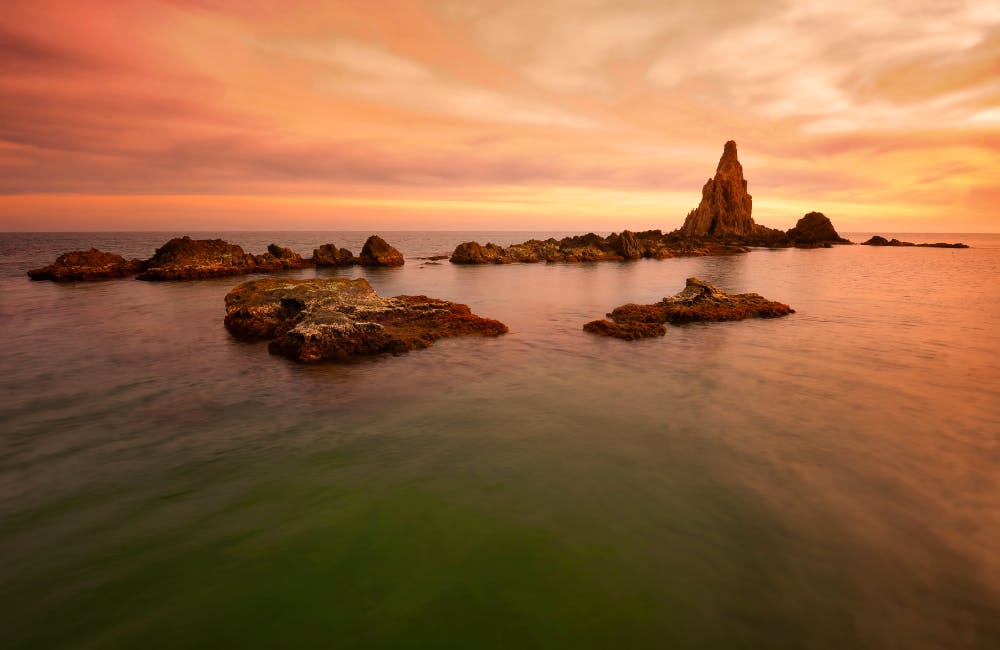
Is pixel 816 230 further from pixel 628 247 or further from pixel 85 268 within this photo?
pixel 85 268

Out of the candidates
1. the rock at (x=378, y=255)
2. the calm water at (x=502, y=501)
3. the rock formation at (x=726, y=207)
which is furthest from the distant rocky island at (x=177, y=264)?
the rock formation at (x=726, y=207)

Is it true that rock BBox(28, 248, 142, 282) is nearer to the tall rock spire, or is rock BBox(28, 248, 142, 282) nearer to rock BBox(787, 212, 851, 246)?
the tall rock spire

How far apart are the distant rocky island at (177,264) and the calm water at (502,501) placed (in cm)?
3183

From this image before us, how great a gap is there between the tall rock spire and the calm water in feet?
382

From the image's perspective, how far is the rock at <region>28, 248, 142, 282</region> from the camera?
132ft

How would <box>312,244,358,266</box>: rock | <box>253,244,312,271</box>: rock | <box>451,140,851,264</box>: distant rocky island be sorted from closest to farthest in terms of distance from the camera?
<box>253,244,312,271</box>: rock < <box>312,244,358,266</box>: rock < <box>451,140,851,264</box>: distant rocky island

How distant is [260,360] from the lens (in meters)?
15.2

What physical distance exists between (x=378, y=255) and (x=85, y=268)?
29.1m

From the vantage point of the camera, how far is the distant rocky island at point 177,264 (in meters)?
40.8

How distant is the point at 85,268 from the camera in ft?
138

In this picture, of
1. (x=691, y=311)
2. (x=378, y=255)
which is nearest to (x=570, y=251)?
(x=378, y=255)

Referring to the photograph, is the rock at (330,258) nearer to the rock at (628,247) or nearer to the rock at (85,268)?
the rock at (85,268)

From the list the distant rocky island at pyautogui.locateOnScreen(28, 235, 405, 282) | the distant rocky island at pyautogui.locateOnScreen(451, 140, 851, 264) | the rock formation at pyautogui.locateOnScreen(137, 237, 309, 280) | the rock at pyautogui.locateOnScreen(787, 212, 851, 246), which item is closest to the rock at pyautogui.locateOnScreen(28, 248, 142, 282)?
the distant rocky island at pyautogui.locateOnScreen(28, 235, 405, 282)

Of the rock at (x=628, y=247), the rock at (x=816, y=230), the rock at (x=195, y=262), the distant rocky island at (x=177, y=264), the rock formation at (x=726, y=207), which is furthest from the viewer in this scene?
the rock formation at (x=726, y=207)
